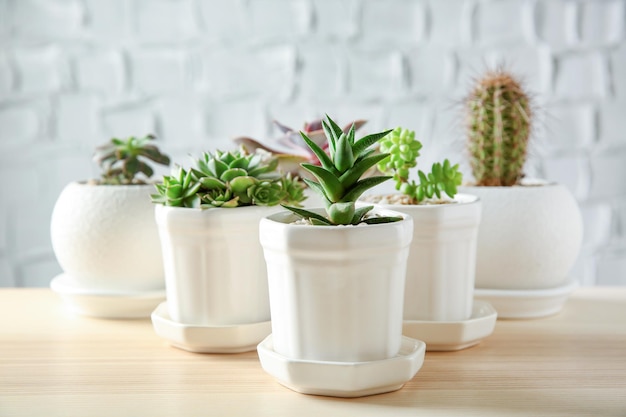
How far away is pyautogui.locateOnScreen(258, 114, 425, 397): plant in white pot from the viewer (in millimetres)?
624

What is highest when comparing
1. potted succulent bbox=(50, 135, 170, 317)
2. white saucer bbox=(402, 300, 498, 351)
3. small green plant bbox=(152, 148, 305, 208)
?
small green plant bbox=(152, 148, 305, 208)

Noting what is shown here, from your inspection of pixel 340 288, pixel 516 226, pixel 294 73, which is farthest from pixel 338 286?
pixel 294 73

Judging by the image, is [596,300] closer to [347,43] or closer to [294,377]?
[294,377]

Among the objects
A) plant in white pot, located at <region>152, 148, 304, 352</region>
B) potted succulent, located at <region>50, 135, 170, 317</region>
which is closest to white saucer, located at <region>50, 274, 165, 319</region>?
potted succulent, located at <region>50, 135, 170, 317</region>

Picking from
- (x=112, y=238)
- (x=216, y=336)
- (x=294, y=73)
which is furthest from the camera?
(x=294, y=73)

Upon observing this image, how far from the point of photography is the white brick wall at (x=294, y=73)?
6.08 ft

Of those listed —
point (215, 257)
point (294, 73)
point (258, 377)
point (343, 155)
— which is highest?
point (294, 73)

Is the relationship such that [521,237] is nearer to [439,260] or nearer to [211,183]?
[439,260]

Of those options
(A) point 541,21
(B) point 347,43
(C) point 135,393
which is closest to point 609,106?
(A) point 541,21

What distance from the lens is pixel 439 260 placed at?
0.78 meters

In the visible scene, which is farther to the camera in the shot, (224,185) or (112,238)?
(112,238)

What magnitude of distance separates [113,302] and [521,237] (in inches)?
19.7

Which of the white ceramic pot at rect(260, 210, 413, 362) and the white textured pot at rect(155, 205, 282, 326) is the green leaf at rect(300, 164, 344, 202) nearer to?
the white ceramic pot at rect(260, 210, 413, 362)

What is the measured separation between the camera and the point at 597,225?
191 cm
